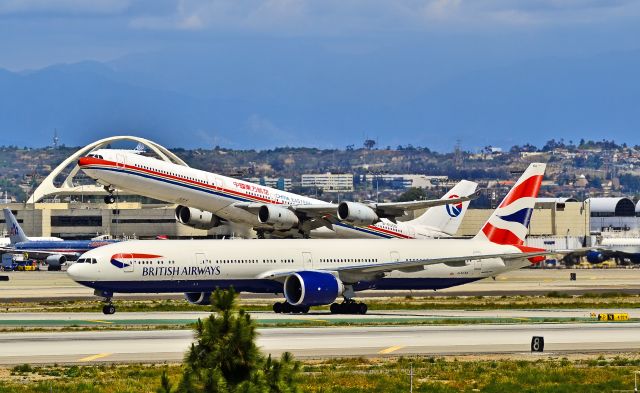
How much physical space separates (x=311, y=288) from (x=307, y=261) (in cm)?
452

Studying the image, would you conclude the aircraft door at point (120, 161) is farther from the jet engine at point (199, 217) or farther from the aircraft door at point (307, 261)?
the aircraft door at point (307, 261)

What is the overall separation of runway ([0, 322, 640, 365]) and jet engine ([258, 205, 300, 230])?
88.8 ft

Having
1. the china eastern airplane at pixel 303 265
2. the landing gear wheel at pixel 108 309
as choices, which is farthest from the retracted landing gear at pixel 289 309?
the landing gear wheel at pixel 108 309

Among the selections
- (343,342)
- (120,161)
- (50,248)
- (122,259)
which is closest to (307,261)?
(122,259)

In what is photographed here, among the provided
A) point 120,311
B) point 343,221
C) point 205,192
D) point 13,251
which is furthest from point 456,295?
point 13,251

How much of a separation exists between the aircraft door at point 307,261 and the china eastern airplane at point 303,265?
0.17ft

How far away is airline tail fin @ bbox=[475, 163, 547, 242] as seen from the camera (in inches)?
2958

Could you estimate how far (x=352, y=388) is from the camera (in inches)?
1368

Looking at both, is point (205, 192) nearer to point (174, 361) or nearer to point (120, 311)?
point (120, 311)

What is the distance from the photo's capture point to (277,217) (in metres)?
81.2

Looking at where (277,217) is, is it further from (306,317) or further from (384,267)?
(306,317)

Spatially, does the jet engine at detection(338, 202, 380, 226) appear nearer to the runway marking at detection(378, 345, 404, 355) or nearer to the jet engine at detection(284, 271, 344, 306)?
the jet engine at detection(284, 271, 344, 306)

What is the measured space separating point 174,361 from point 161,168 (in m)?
38.9

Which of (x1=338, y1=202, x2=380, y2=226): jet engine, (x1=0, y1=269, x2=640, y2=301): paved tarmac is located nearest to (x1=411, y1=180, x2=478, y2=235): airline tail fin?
(x1=0, y1=269, x2=640, y2=301): paved tarmac
